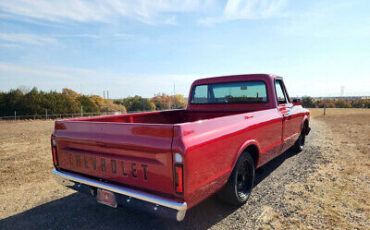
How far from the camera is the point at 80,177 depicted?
8.81 feet

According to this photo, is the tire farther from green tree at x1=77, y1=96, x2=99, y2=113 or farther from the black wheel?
green tree at x1=77, y1=96, x2=99, y2=113

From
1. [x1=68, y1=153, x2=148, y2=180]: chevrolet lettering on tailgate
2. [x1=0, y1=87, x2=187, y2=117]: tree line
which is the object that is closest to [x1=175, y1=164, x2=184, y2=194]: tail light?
[x1=68, y1=153, x2=148, y2=180]: chevrolet lettering on tailgate

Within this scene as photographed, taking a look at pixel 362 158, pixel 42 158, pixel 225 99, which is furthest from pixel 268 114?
pixel 42 158

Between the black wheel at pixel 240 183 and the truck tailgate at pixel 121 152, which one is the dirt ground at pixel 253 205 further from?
the truck tailgate at pixel 121 152

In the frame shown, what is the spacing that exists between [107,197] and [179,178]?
96 cm

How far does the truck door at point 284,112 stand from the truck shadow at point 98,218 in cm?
200

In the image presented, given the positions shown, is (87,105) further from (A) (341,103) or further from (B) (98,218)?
(A) (341,103)

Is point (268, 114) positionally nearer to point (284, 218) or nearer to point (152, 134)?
point (284, 218)

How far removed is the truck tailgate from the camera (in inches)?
83.4

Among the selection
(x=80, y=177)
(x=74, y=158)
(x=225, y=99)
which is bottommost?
(x=80, y=177)

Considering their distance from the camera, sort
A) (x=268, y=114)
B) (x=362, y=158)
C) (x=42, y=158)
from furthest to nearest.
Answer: (x=42, y=158), (x=362, y=158), (x=268, y=114)

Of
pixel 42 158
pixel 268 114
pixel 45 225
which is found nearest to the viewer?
pixel 45 225

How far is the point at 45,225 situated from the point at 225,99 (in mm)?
3673

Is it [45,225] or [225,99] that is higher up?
[225,99]
